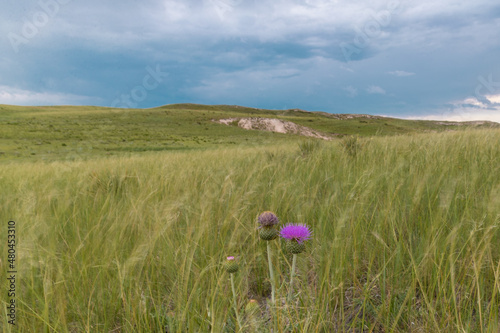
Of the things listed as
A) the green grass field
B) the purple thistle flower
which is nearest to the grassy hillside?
the green grass field

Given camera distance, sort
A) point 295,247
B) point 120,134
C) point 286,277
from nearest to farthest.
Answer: point 295,247 → point 286,277 → point 120,134

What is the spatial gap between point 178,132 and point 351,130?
26.3 meters

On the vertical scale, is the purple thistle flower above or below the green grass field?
above

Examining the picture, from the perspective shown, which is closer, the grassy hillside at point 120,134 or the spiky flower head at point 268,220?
the spiky flower head at point 268,220

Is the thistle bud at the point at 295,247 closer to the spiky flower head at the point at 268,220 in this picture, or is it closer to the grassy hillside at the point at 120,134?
the spiky flower head at the point at 268,220

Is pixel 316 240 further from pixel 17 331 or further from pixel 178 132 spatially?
pixel 178 132

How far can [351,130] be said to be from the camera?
43.8 meters

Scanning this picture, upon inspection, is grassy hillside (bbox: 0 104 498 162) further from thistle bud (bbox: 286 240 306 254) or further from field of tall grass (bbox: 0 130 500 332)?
thistle bud (bbox: 286 240 306 254)

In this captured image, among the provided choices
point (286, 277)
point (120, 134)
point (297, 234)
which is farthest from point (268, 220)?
point (120, 134)

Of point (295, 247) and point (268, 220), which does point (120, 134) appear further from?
point (295, 247)

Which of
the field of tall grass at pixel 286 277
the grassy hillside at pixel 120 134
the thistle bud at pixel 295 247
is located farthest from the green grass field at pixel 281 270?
the grassy hillside at pixel 120 134

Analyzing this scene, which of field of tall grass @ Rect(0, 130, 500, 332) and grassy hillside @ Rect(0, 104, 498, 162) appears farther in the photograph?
grassy hillside @ Rect(0, 104, 498, 162)

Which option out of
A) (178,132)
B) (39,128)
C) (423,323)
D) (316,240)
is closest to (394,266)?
(423,323)

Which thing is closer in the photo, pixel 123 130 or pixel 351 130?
pixel 123 130
